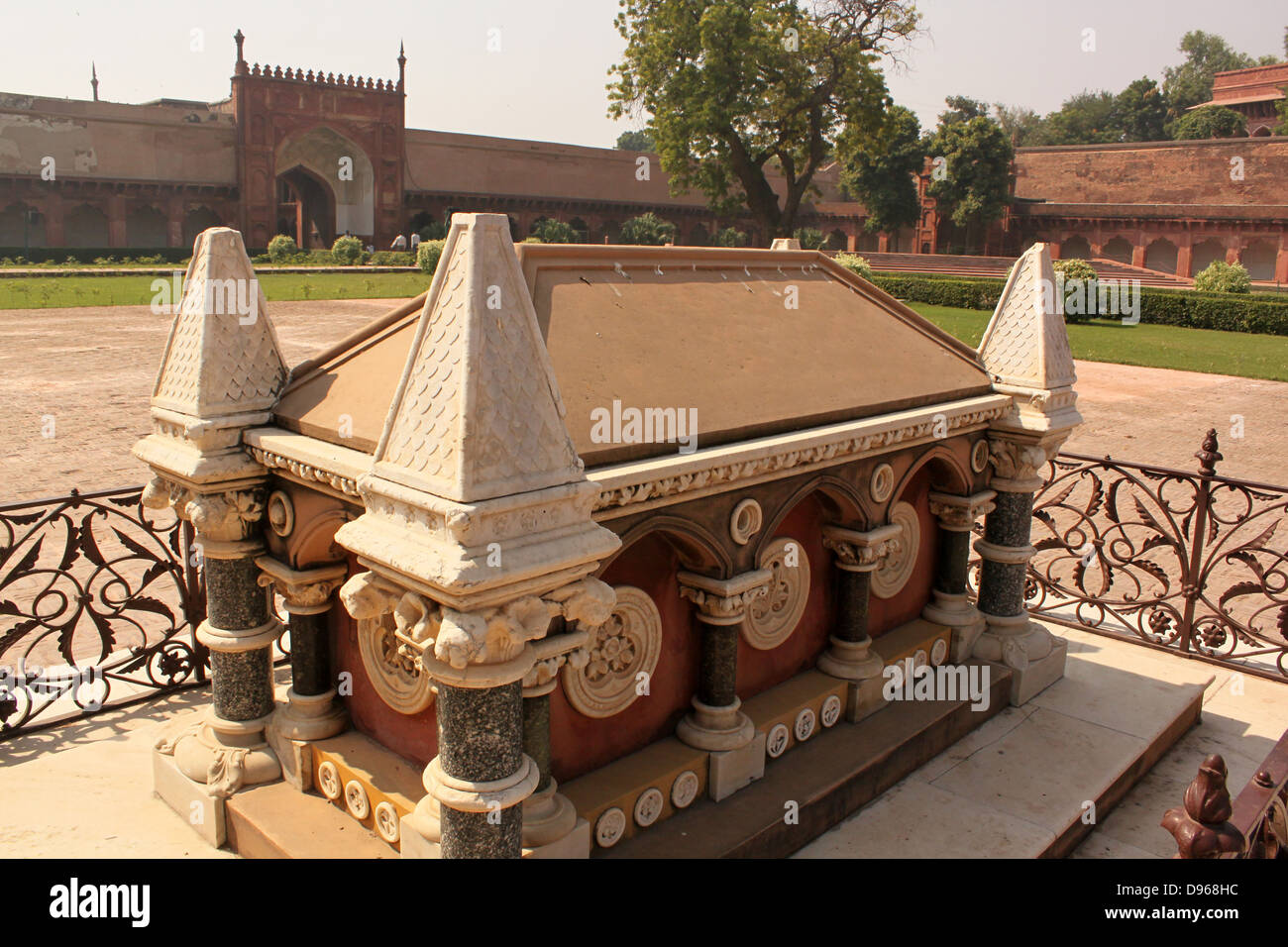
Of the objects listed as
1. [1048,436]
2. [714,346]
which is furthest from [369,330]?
[1048,436]

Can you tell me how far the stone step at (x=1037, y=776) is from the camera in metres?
3.61

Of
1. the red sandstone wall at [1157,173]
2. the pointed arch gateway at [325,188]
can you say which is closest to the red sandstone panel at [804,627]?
the pointed arch gateway at [325,188]

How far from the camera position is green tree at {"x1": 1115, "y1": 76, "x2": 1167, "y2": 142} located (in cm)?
6731

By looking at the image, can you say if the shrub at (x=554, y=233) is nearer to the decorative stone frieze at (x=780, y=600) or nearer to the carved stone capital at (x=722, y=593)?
the decorative stone frieze at (x=780, y=600)

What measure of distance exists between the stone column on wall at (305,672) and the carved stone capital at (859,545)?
76.0 inches

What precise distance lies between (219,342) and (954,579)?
3448 mm

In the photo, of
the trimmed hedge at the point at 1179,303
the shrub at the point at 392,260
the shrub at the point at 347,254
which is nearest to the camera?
the trimmed hedge at the point at 1179,303

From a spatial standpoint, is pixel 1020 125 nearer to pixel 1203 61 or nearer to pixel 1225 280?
pixel 1203 61

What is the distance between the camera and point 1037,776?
409 cm

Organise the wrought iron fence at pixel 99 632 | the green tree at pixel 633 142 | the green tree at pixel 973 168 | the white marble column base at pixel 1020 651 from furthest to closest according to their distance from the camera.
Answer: the green tree at pixel 633 142
the green tree at pixel 973 168
the white marble column base at pixel 1020 651
the wrought iron fence at pixel 99 632

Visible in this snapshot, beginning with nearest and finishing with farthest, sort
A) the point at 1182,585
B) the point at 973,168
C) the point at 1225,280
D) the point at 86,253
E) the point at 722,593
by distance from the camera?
the point at 722,593 → the point at 1182,585 → the point at 1225,280 → the point at 86,253 → the point at 973,168

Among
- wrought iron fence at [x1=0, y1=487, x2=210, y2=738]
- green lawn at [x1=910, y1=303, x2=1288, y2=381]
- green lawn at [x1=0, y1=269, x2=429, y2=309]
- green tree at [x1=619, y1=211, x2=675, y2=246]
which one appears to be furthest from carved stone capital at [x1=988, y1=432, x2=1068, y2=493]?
green tree at [x1=619, y1=211, x2=675, y2=246]

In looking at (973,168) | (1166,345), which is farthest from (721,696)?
(973,168)

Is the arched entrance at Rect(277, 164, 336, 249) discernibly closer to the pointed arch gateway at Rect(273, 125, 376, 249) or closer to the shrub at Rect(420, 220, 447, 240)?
the pointed arch gateway at Rect(273, 125, 376, 249)
